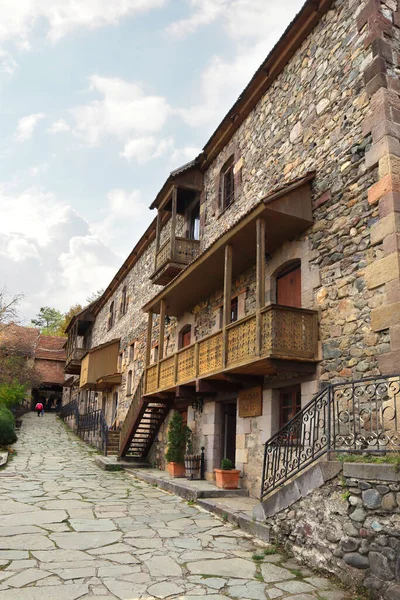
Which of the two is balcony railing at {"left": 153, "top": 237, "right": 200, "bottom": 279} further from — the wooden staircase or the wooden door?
the wooden door

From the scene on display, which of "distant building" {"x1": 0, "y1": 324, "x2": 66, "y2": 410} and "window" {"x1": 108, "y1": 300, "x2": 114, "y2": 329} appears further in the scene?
"distant building" {"x1": 0, "y1": 324, "x2": 66, "y2": 410}

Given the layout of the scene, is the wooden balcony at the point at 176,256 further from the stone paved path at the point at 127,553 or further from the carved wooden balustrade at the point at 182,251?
the stone paved path at the point at 127,553

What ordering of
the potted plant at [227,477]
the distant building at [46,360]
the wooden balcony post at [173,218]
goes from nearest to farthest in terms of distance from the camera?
the potted plant at [227,477] < the wooden balcony post at [173,218] < the distant building at [46,360]

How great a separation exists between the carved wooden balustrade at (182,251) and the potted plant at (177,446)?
4.41 metres

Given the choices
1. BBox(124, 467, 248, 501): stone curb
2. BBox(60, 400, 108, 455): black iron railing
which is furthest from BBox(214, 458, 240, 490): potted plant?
BBox(60, 400, 108, 455): black iron railing

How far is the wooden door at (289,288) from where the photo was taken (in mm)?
8969

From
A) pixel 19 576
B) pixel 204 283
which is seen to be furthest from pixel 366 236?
pixel 19 576

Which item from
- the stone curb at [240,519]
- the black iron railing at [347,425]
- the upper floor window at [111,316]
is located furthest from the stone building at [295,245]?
the upper floor window at [111,316]

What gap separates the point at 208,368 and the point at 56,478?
5.02 meters

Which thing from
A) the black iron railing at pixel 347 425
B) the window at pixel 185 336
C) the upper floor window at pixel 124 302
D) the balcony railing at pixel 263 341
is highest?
the upper floor window at pixel 124 302

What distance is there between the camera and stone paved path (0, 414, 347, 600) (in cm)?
461

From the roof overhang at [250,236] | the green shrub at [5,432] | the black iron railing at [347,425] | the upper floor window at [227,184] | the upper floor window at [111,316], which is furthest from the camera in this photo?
the upper floor window at [111,316]

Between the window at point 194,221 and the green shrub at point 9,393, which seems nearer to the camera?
the window at point 194,221

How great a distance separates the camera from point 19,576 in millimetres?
4828
